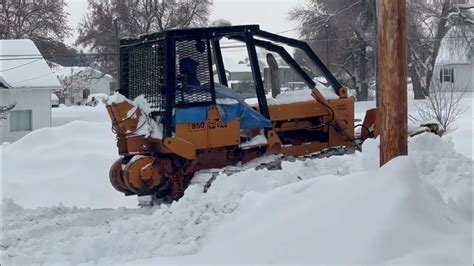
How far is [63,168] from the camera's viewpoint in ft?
54.3

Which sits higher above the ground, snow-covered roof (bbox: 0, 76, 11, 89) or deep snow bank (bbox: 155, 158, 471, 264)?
snow-covered roof (bbox: 0, 76, 11, 89)

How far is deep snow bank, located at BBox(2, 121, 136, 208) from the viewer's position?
14.3 meters

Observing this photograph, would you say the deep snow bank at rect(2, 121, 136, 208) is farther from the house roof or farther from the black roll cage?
the house roof

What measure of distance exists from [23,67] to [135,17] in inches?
489

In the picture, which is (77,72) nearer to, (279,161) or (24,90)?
(24,90)

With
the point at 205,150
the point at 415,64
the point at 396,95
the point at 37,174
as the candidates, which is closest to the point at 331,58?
the point at 415,64

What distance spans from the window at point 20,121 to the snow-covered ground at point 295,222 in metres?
28.1

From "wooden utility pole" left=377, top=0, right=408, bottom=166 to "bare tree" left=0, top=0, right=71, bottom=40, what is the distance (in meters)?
41.9

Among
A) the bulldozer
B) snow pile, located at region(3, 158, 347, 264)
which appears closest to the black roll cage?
the bulldozer

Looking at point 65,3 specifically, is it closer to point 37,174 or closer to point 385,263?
point 37,174

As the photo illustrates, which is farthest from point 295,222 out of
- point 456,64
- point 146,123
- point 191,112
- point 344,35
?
point 456,64

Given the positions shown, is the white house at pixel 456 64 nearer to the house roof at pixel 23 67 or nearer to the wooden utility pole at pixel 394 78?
the house roof at pixel 23 67

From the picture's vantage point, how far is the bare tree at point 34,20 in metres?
47.0

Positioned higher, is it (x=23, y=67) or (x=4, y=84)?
(x=23, y=67)
